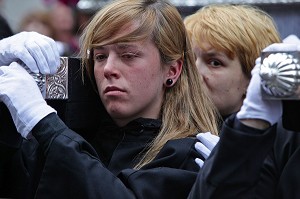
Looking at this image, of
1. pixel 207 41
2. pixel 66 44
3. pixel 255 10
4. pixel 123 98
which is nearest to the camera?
pixel 123 98

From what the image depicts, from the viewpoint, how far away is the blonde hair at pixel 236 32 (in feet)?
11.4

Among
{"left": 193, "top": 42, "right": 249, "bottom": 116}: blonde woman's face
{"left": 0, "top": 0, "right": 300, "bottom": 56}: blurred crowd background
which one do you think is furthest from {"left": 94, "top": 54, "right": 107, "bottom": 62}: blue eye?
{"left": 0, "top": 0, "right": 300, "bottom": 56}: blurred crowd background

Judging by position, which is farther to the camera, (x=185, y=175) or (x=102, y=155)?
(x=102, y=155)

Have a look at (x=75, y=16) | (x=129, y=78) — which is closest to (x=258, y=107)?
→ (x=129, y=78)

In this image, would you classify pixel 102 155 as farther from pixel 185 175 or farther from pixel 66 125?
pixel 185 175

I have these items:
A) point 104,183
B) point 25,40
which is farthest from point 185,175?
point 25,40

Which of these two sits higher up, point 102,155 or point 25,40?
point 25,40

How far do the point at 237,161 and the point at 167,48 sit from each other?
0.83 metres

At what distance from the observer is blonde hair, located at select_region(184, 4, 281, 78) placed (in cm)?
348

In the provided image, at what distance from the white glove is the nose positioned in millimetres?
153

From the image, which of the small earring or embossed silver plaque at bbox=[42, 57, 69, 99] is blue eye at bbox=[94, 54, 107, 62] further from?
the small earring

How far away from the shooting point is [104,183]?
9.14ft

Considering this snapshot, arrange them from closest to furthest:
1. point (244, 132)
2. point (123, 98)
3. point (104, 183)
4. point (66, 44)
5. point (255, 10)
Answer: point (244, 132) → point (104, 183) → point (123, 98) → point (255, 10) → point (66, 44)

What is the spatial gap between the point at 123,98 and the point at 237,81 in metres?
0.63
